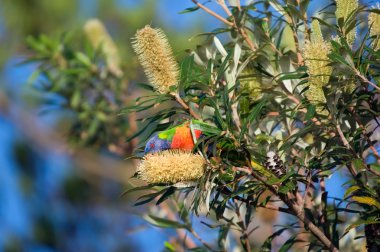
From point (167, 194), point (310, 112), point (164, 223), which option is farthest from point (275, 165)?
point (164, 223)

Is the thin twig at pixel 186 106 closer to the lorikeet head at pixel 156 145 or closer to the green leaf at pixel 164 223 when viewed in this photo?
the lorikeet head at pixel 156 145

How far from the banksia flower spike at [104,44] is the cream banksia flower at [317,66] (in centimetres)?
195

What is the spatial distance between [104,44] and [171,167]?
2.19 metres

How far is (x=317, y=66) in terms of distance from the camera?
5.01 feet

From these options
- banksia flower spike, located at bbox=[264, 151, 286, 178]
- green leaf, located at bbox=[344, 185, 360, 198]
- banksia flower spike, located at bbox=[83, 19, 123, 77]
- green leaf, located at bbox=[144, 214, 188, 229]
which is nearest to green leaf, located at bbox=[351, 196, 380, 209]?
green leaf, located at bbox=[344, 185, 360, 198]

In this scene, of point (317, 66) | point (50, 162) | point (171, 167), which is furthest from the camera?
point (50, 162)

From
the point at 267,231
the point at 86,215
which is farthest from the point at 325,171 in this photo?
the point at 86,215

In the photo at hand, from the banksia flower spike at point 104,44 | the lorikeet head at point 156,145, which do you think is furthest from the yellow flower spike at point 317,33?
the banksia flower spike at point 104,44

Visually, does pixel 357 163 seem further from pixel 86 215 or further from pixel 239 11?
pixel 86 215

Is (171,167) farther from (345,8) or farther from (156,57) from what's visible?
(345,8)

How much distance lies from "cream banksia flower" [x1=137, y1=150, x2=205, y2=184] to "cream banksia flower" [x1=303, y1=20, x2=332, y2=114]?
29cm

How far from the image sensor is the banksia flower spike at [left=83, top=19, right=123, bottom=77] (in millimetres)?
3439

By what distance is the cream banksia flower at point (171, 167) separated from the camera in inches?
55.4

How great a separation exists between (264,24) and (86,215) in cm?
568
